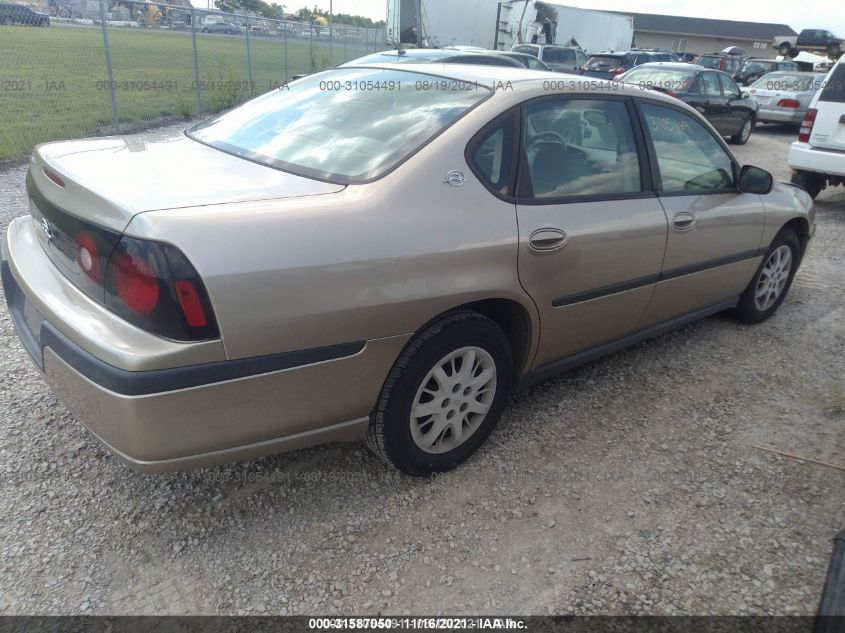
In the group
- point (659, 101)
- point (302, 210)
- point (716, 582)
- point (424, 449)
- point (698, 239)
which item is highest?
point (659, 101)

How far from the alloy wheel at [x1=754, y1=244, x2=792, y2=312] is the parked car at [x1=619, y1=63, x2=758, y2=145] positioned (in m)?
8.40

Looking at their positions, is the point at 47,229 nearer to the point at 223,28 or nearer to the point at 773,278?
the point at 773,278

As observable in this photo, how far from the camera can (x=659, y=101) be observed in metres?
3.24

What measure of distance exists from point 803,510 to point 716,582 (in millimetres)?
678

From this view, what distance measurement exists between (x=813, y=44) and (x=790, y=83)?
11.3 metres

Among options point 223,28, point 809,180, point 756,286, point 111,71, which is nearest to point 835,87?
point 809,180

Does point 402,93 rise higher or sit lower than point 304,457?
higher

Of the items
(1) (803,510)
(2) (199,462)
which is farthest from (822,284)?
(2) (199,462)

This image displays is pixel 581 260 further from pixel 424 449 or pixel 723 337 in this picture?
pixel 723 337

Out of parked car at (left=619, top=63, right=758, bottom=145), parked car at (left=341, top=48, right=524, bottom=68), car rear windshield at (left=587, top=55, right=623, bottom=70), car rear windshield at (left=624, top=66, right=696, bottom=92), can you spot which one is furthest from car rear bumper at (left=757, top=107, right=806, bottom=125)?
parked car at (left=341, top=48, right=524, bottom=68)

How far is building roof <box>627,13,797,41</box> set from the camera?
55.5 meters

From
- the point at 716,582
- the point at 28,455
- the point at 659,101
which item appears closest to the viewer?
the point at 716,582

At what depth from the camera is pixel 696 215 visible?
3.29m

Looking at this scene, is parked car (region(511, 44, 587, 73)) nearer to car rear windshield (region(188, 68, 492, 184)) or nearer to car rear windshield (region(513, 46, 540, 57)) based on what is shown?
car rear windshield (region(513, 46, 540, 57))
